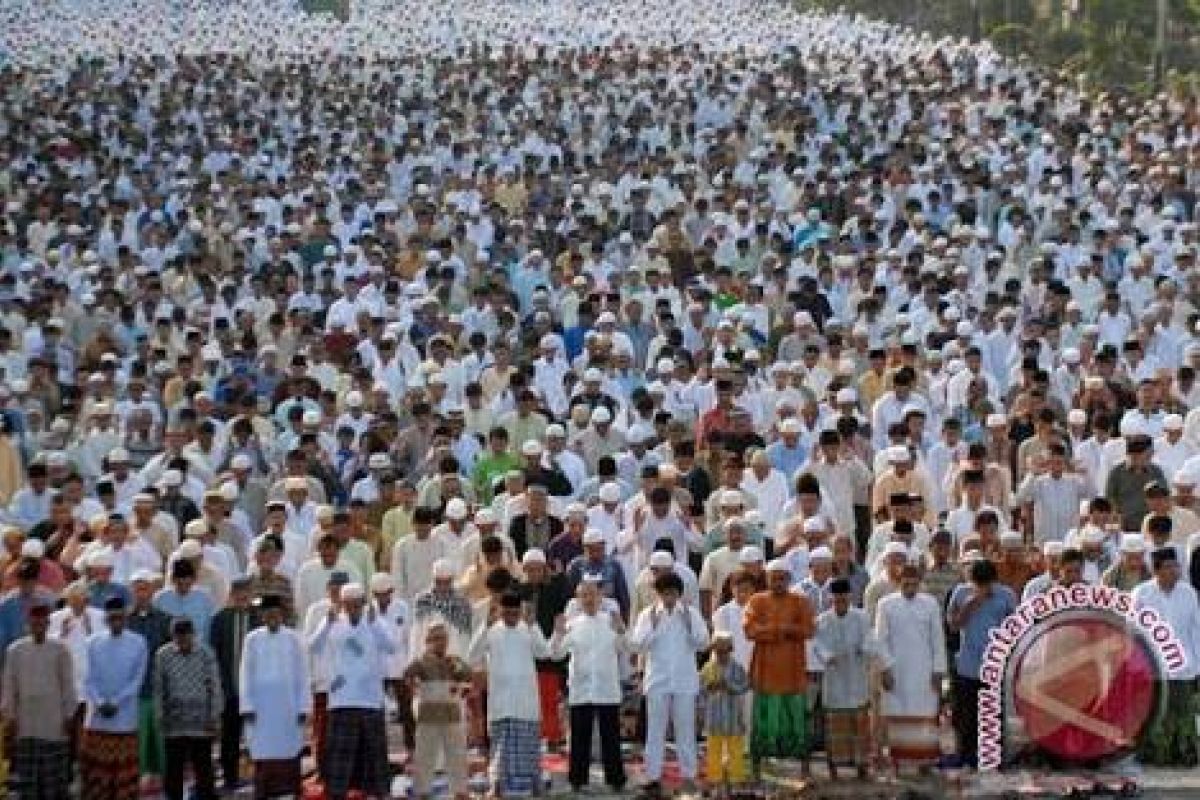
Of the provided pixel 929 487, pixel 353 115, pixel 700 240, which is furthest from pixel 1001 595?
pixel 353 115

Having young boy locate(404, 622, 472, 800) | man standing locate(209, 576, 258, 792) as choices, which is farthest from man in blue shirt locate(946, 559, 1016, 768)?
man standing locate(209, 576, 258, 792)

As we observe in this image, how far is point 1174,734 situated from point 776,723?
1.66 m

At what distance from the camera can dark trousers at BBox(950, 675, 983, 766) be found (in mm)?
12320

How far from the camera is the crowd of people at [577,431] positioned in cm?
1212

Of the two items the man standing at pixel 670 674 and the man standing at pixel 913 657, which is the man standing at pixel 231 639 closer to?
the man standing at pixel 670 674

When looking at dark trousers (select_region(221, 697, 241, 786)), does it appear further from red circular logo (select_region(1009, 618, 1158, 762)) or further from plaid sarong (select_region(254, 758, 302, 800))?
red circular logo (select_region(1009, 618, 1158, 762))

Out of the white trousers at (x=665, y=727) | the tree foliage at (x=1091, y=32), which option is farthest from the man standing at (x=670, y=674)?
the tree foliage at (x=1091, y=32)

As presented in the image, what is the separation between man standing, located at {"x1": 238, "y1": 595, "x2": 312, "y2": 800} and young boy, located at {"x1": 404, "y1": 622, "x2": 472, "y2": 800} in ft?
1.54

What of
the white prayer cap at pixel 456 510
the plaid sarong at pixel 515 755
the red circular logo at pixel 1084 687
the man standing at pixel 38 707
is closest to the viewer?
the red circular logo at pixel 1084 687

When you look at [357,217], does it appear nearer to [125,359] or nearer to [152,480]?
[125,359]

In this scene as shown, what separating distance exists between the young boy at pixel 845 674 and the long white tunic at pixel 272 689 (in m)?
2.12

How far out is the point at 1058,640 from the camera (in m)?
11.9

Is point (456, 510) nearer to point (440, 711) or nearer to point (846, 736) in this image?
point (440, 711)

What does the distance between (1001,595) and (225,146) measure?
14.7m
